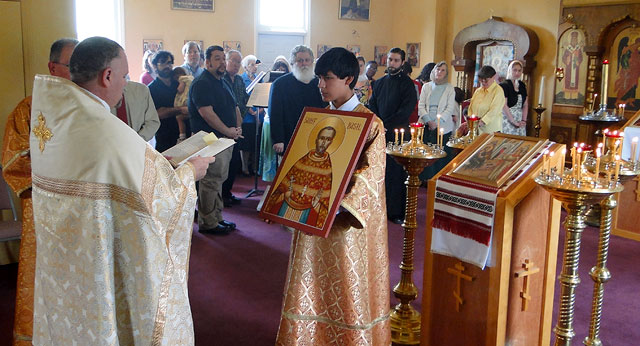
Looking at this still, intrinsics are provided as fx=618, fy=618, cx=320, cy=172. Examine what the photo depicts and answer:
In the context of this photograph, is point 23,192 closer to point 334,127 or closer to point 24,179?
point 24,179

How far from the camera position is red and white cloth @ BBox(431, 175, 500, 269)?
2.46 m

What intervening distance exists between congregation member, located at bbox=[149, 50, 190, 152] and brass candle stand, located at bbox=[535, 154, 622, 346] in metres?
4.46

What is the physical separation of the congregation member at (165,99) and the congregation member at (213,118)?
0.78 meters

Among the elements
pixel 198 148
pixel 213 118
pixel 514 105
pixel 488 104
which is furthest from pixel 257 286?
pixel 514 105

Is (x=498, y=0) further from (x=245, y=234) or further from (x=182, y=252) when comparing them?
(x=182, y=252)

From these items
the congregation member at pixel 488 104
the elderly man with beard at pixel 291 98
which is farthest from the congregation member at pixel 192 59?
the congregation member at pixel 488 104

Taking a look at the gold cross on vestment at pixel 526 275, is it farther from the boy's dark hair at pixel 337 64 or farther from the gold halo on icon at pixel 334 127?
the boy's dark hair at pixel 337 64

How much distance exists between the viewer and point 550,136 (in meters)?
9.66

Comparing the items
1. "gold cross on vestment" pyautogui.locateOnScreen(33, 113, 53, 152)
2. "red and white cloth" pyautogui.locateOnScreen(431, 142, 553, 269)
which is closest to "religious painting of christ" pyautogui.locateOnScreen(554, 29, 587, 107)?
"red and white cloth" pyautogui.locateOnScreen(431, 142, 553, 269)

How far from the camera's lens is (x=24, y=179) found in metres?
2.76

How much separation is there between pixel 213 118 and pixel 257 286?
1.71m

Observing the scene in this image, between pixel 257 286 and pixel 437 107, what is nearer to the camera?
pixel 257 286

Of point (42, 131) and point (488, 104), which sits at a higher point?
point (42, 131)

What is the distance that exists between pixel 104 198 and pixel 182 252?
383 millimetres
